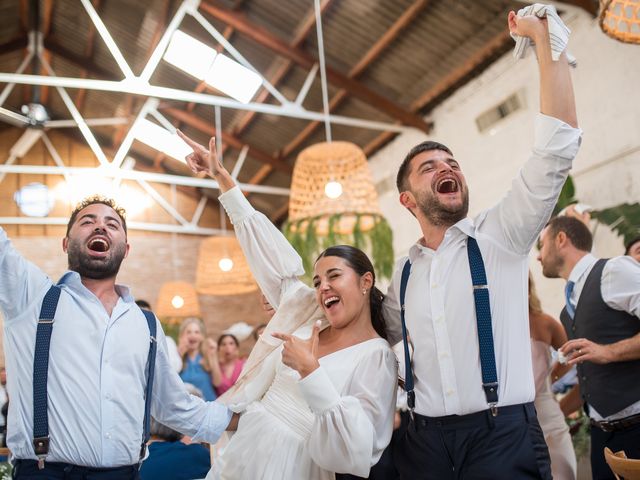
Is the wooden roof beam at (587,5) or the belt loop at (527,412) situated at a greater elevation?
the wooden roof beam at (587,5)

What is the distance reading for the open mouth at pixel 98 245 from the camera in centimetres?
224

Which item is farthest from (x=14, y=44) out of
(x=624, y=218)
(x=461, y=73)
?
(x=624, y=218)

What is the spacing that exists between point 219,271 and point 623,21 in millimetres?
6727

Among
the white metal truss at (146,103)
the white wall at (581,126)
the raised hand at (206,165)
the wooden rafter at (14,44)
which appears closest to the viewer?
the raised hand at (206,165)

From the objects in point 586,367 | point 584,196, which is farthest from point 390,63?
point 586,367

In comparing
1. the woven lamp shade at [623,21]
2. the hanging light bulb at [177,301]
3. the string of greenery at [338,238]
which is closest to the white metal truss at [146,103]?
the string of greenery at [338,238]

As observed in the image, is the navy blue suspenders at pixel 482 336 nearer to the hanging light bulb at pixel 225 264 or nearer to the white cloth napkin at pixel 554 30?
the white cloth napkin at pixel 554 30

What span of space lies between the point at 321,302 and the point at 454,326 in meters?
0.54

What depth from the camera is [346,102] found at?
31.5 ft

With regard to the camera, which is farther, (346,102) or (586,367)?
(346,102)

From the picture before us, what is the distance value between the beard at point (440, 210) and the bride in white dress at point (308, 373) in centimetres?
37

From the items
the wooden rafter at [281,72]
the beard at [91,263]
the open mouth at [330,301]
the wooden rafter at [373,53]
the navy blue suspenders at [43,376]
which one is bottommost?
the navy blue suspenders at [43,376]

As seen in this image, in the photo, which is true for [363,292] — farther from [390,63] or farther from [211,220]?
[211,220]

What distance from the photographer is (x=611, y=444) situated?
284 cm
